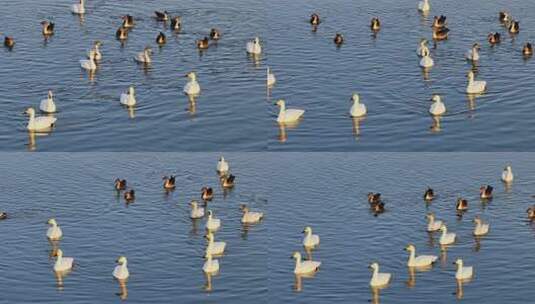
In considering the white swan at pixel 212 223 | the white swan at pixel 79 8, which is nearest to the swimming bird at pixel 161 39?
the white swan at pixel 79 8

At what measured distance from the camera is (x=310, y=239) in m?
53.8

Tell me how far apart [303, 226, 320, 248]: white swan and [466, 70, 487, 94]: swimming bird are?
972 centimetres

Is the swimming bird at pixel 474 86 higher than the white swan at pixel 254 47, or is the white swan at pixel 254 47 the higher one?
the white swan at pixel 254 47

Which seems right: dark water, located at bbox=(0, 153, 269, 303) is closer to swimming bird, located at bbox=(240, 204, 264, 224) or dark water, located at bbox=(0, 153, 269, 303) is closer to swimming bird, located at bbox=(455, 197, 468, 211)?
swimming bird, located at bbox=(240, 204, 264, 224)

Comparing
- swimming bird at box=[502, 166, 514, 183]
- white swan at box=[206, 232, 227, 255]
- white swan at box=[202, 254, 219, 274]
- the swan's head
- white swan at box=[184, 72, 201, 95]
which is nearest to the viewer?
the swan's head

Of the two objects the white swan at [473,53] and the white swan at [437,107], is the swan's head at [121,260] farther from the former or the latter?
the white swan at [473,53]

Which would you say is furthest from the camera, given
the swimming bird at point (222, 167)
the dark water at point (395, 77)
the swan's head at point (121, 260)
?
the swimming bird at point (222, 167)

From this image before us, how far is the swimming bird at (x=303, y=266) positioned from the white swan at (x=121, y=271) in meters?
4.59

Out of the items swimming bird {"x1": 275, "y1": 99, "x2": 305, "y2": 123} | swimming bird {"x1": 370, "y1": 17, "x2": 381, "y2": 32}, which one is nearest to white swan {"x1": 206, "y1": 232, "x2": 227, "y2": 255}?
swimming bird {"x1": 275, "y1": 99, "x2": 305, "y2": 123}

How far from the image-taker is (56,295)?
1965 inches

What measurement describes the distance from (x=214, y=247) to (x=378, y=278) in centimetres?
516

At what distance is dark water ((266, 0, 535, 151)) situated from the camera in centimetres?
5722

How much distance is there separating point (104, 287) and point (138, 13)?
79.4ft

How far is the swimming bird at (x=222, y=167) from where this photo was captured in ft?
197
